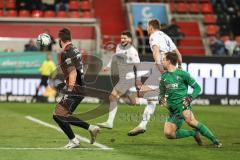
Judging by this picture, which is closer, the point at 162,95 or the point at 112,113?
the point at 162,95

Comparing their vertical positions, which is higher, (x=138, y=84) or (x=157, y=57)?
(x=157, y=57)

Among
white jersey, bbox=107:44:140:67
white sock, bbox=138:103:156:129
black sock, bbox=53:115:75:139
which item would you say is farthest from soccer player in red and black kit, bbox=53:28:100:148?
white jersey, bbox=107:44:140:67

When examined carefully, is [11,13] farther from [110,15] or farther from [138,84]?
[138,84]

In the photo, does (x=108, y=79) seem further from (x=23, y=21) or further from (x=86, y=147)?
(x=86, y=147)

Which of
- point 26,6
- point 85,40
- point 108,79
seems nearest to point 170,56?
point 108,79

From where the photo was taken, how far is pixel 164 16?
3509cm

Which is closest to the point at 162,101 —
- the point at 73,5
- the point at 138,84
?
the point at 138,84

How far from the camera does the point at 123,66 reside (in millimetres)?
20688

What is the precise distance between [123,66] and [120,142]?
6.48 metres

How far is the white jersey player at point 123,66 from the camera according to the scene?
55.1 ft

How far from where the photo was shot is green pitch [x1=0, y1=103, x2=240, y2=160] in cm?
1231

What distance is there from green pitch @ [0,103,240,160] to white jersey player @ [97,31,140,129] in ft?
1.63

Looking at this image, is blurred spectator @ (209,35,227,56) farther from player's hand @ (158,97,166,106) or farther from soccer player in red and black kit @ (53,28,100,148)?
soccer player in red and black kit @ (53,28,100,148)

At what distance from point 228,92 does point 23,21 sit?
1058 centimetres
